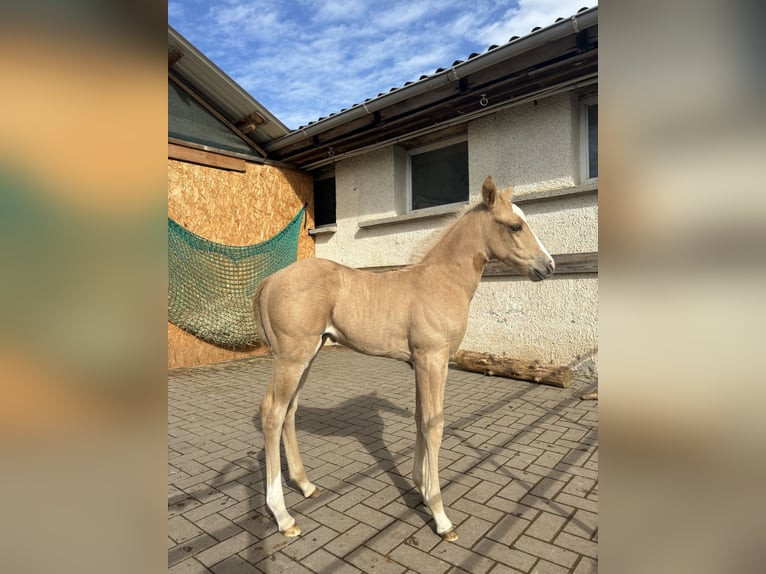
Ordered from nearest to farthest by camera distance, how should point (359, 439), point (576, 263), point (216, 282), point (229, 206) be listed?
point (359, 439) < point (576, 263) < point (216, 282) < point (229, 206)

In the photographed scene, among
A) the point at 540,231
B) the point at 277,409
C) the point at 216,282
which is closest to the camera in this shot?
the point at 277,409

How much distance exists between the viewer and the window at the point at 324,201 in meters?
9.16

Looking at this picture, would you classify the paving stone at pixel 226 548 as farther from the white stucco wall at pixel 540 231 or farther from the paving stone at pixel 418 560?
the white stucco wall at pixel 540 231

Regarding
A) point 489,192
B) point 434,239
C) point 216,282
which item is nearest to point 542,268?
point 489,192

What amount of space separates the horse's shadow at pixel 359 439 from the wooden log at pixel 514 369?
177cm

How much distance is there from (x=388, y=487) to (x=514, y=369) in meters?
3.41

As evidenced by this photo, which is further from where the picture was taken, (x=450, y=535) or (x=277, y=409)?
(x=277, y=409)

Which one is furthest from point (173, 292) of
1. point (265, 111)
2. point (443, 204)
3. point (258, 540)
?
point (258, 540)

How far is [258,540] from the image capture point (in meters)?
Result: 2.33

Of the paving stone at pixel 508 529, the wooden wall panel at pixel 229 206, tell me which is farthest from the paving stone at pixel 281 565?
the wooden wall panel at pixel 229 206

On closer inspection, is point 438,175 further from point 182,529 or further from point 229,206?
point 182,529

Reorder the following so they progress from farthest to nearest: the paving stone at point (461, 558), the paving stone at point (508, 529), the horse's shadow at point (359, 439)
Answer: the horse's shadow at point (359, 439) < the paving stone at point (508, 529) < the paving stone at point (461, 558)

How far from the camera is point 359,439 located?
150 inches
